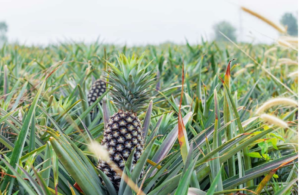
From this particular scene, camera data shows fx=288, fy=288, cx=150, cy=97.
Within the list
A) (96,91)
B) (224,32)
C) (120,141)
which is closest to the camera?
(120,141)

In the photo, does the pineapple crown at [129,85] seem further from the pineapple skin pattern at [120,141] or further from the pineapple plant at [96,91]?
the pineapple plant at [96,91]

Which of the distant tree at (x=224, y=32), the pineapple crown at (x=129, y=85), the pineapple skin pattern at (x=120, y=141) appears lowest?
the pineapple skin pattern at (x=120, y=141)

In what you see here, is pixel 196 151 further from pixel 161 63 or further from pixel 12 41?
pixel 12 41

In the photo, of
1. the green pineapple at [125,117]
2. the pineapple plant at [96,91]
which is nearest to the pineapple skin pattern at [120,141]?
the green pineapple at [125,117]

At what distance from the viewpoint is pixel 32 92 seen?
75.9 inches

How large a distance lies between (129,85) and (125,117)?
0.12 metres

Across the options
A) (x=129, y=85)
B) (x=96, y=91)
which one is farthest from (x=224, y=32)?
(x=129, y=85)

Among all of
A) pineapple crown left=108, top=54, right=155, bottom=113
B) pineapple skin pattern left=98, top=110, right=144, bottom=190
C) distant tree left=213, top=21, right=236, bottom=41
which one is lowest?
pineapple skin pattern left=98, top=110, right=144, bottom=190

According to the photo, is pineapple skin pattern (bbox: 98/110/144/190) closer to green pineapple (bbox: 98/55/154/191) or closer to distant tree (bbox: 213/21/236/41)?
green pineapple (bbox: 98/55/154/191)

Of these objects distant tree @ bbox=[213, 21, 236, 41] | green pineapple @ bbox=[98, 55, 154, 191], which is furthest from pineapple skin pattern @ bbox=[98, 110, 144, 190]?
distant tree @ bbox=[213, 21, 236, 41]

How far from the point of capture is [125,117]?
40.7 inches

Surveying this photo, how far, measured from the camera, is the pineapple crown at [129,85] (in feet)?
3.45

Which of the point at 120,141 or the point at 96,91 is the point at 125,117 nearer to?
the point at 120,141

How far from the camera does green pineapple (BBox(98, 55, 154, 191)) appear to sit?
39.9 inches
